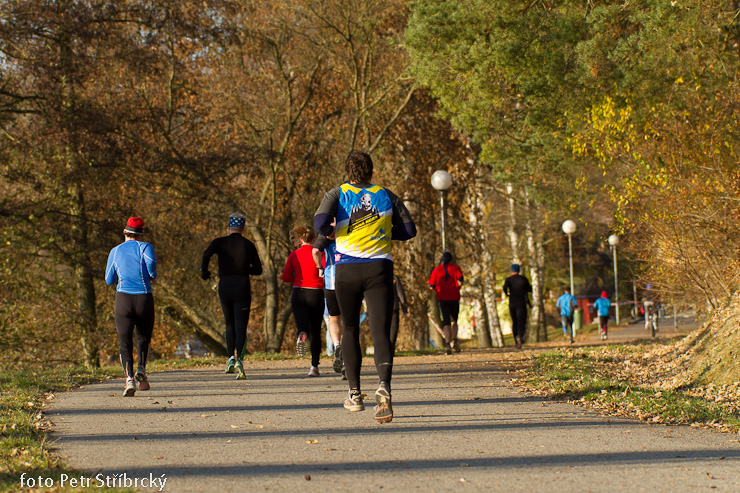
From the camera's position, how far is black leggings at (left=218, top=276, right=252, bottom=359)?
1178 centimetres

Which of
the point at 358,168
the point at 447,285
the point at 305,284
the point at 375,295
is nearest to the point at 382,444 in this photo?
the point at 375,295

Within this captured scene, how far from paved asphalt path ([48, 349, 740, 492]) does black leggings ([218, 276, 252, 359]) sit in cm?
199

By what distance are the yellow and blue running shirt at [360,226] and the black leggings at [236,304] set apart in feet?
14.8

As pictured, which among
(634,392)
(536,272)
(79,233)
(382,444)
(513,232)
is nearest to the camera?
(382,444)

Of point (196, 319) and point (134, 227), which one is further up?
point (134, 227)

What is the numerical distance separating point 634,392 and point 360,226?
3.42 metres

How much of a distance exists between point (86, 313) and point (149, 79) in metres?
5.71

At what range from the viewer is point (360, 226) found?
7445 millimetres

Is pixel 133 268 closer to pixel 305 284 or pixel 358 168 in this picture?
pixel 305 284

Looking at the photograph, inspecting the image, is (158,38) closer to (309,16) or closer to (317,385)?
(309,16)

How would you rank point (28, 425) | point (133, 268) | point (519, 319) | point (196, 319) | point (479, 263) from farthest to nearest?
point (479, 263)
point (196, 319)
point (519, 319)
point (133, 268)
point (28, 425)

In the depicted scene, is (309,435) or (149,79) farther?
(149,79)

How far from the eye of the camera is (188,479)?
511 centimetres

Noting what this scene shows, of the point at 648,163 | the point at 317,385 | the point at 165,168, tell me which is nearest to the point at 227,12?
the point at 165,168
